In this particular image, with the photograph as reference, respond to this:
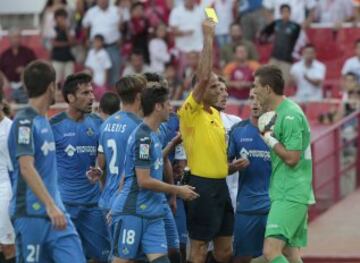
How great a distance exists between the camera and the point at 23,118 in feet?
33.3

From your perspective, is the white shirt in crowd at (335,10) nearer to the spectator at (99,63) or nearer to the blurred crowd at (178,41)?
the blurred crowd at (178,41)

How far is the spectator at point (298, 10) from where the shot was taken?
21.9 meters

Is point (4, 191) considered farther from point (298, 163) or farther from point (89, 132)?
point (298, 163)

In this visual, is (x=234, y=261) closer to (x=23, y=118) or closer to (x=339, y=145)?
(x=23, y=118)

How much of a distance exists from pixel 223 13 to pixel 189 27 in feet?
2.18

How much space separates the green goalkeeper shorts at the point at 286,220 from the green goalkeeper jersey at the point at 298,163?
0.19ft

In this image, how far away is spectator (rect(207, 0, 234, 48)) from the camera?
22.3 m

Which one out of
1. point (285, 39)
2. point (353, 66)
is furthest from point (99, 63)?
point (353, 66)

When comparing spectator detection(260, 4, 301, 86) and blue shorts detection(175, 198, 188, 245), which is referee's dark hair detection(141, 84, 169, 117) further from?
spectator detection(260, 4, 301, 86)

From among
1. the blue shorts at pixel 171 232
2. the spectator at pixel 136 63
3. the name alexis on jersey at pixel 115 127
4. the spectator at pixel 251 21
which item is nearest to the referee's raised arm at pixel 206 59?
the name alexis on jersey at pixel 115 127

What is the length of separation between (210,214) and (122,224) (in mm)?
1527

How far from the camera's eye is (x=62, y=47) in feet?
75.8

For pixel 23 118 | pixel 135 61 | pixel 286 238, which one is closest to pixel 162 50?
pixel 135 61

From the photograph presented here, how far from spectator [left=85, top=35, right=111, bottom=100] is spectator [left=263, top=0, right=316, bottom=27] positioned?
9.41 ft
